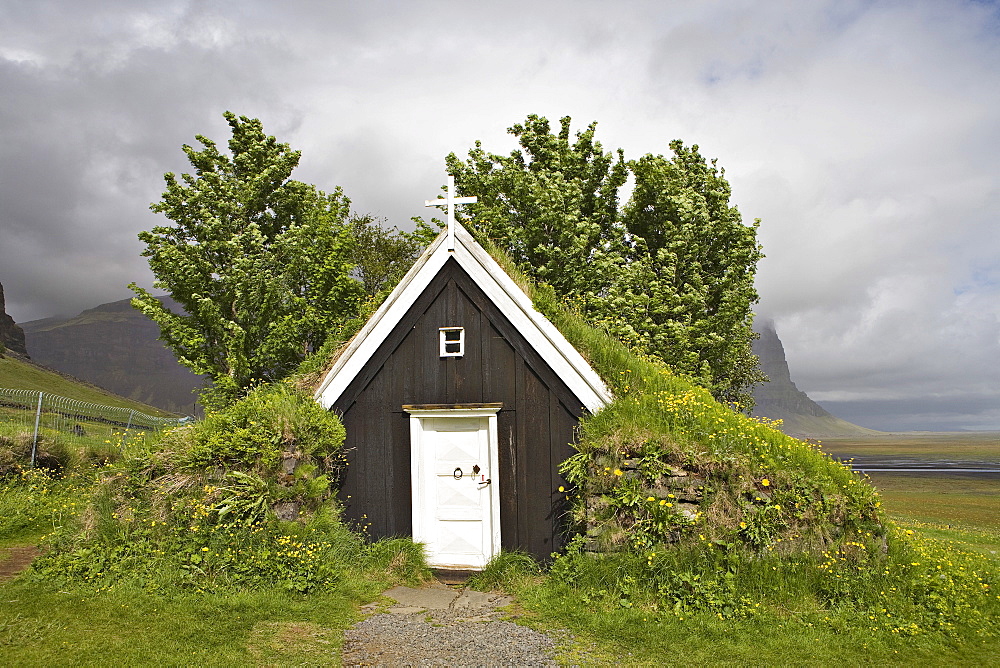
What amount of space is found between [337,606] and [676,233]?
1683 centimetres

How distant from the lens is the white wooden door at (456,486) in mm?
9500

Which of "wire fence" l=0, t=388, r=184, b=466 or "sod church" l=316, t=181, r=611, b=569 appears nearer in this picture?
"sod church" l=316, t=181, r=611, b=569

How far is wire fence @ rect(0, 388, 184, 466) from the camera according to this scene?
15.2m

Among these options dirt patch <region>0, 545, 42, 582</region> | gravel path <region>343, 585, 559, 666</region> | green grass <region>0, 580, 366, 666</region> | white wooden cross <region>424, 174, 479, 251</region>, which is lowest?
gravel path <region>343, 585, 559, 666</region>

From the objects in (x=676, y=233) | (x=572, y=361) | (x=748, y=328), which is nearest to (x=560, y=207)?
(x=676, y=233)

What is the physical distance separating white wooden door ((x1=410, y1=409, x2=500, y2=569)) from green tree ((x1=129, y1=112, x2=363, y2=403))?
28.1 ft

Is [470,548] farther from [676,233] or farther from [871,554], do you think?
[676,233]

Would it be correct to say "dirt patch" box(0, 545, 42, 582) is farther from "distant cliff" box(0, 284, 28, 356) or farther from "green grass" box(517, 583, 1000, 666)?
"distant cliff" box(0, 284, 28, 356)

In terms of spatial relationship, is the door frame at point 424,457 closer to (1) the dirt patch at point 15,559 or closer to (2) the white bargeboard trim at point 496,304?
(2) the white bargeboard trim at point 496,304

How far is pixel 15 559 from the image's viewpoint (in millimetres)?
9734

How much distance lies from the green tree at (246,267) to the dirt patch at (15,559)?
6.64 m

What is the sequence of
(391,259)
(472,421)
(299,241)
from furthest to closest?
1. (391,259)
2. (299,241)
3. (472,421)

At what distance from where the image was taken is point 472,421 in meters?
9.83

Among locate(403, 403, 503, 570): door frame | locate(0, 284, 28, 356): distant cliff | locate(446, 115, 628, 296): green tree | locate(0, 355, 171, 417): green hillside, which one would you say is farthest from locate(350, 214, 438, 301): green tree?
locate(0, 284, 28, 356): distant cliff
